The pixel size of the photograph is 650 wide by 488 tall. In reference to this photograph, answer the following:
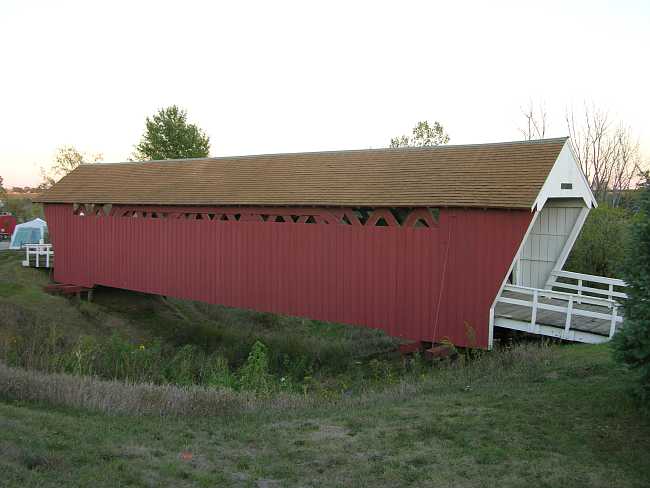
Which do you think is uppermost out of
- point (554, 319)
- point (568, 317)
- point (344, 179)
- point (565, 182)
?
point (344, 179)

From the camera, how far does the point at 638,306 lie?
5883mm

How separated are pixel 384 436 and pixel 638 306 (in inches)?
107

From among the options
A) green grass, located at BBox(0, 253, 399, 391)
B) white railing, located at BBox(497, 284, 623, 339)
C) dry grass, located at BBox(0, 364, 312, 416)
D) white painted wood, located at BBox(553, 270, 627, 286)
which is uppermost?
white painted wood, located at BBox(553, 270, 627, 286)

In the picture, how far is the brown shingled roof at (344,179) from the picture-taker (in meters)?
10.7

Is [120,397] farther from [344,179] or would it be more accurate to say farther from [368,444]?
[344,179]

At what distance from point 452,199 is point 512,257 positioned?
4.73 feet

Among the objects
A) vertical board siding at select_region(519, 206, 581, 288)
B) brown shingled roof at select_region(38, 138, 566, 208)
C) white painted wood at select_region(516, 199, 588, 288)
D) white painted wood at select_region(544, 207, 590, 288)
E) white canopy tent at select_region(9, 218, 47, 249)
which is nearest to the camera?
brown shingled roof at select_region(38, 138, 566, 208)

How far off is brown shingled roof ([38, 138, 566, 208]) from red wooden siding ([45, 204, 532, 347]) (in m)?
0.32

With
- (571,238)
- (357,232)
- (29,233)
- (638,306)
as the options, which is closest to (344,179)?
(357,232)

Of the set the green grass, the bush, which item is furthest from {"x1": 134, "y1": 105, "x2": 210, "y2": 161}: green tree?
the bush

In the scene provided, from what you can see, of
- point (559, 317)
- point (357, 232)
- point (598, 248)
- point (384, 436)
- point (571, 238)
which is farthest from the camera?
point (598, 248)

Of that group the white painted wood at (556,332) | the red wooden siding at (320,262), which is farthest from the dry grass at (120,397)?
the white painted wood at (556,332)

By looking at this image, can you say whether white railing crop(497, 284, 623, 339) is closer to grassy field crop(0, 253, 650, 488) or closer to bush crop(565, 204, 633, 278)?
grassy field crop(0, 253, 650, 488)

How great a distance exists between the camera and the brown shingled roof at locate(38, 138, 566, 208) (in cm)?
1069
